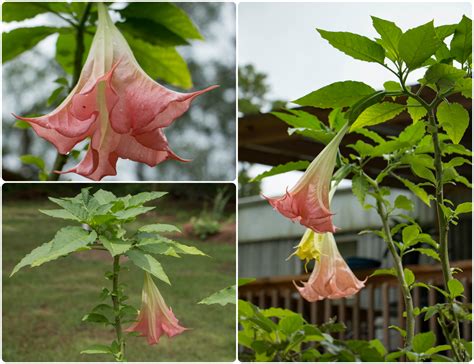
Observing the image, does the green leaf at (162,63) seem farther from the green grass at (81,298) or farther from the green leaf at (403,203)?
the green grass at (81,298)

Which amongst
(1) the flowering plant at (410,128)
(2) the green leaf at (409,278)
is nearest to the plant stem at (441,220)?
(1) the flowering plant at (410,128)

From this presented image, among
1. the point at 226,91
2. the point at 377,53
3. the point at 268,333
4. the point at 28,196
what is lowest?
the point at 268,333

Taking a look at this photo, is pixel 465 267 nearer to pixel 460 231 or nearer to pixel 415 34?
pixel 460 231

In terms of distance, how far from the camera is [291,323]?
1464 millimetres

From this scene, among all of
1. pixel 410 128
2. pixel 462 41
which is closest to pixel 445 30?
pixel 462 41

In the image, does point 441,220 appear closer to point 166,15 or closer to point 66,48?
Result: point 166,15

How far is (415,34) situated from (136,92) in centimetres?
35

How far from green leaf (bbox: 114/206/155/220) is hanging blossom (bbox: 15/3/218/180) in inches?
13.6

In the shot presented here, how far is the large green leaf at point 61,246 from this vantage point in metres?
0.95

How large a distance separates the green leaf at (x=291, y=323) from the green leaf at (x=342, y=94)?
0.69 m

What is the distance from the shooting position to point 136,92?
0.66 meters

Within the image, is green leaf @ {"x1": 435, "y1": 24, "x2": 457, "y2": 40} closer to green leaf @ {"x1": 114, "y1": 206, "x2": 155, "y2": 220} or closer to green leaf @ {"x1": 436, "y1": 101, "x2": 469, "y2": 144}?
green leaf @ {"x1": 436, "y1": 101, "x2": 469, "y2": 144}

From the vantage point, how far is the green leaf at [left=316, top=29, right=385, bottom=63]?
87cm

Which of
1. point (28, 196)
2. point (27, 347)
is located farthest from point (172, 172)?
point (28, 196)
